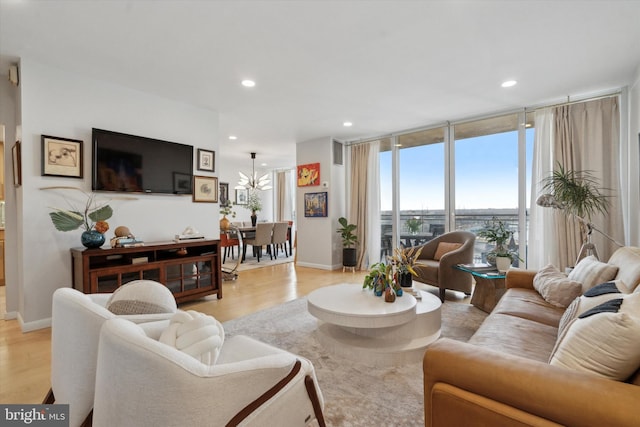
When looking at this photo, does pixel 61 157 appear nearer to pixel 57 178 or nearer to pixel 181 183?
pixel 57 178

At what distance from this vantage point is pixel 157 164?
3621 millimetres

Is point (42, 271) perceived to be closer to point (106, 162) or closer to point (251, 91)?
point (106, 162)

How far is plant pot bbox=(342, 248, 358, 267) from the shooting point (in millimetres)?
5637

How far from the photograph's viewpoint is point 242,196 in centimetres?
908

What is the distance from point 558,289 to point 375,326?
1.40 metres

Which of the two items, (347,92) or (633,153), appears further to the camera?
(347,92)

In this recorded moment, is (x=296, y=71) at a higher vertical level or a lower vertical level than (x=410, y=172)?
higher

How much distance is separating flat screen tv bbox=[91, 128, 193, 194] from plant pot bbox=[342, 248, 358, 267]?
3.02 meters

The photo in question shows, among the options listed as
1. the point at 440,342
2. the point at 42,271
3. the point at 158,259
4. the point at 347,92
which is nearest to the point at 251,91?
the point at 347,92

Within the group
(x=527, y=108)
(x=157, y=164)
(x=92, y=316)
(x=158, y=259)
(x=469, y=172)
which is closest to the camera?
(x=92, y=316)

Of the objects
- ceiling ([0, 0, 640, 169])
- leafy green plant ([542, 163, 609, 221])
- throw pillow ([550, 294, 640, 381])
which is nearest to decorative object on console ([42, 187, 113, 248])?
ceiling ([0, 0, 640, 169])

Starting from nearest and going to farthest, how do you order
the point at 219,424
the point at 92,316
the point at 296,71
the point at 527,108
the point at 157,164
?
the point at 219,424, the point at 92,316, the point at 296,71, the point at 157,164, the point at 527,108

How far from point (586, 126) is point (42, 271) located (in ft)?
20.9

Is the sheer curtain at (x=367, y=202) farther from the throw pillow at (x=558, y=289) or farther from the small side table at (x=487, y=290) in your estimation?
the throw pillow at (x=558, y=289)
